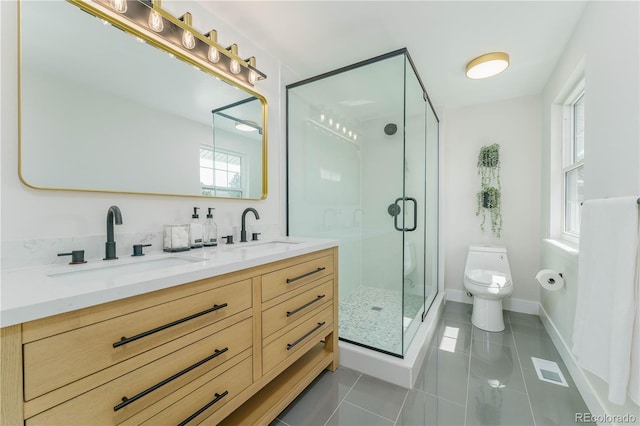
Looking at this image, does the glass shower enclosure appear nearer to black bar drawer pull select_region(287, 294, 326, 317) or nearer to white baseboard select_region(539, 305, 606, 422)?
black bar drawer pull select_region(287, 294, 326, 317)

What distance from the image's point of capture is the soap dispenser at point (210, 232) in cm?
151

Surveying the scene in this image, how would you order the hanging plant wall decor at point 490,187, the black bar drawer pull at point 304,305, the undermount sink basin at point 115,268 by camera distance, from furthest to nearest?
the hanging plant wall decor at point 490,187, the black bar drawer pull at point 304,305, the undermount sink basin at point 115,268

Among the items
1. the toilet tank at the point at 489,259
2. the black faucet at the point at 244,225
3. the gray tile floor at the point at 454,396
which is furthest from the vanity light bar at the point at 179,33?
the toilet tank at the point at 489,259

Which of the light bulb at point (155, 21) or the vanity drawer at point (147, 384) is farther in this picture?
the light bulb at point (155, 21)

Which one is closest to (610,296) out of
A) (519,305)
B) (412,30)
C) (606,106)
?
(606,106)

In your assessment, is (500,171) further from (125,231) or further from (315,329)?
(125,231)

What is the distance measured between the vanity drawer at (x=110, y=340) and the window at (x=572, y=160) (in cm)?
265

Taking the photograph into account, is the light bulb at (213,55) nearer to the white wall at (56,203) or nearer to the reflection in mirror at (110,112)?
the reflection in mirror at (110,112)

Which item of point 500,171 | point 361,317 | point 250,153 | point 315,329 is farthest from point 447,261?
point 250,153

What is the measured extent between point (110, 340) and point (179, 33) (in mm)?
1483

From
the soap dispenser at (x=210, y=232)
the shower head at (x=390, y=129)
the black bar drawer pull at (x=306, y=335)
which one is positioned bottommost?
the black bar drawer pull at (x=306, y=335)

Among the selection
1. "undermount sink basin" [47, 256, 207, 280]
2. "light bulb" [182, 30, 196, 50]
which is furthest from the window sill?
"light bulb" [182, 30, 196, 50]

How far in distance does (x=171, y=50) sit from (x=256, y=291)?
4.43 ft

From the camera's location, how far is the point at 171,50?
1.39 m
